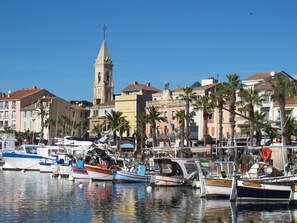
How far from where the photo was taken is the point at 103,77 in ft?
557

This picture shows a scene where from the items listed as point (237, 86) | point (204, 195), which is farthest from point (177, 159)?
point (237, 86)

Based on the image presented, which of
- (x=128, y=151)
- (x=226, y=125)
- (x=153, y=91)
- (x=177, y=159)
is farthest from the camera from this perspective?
(x=153, y=91)

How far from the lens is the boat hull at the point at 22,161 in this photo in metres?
90.7

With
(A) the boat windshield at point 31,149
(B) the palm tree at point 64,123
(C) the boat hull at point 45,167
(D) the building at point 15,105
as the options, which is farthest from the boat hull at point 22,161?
(D) the building at point 15,105

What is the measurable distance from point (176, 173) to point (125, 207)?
1814 centimetres

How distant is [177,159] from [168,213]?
745 inches

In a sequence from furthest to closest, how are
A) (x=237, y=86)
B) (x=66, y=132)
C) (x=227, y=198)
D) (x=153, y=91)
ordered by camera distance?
(x=66, y=132), (x=153, y=91), (x=237, y=86), (x=227, y=198)

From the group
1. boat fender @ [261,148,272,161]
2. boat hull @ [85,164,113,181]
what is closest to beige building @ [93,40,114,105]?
boat hull @ [85,164,113,181]

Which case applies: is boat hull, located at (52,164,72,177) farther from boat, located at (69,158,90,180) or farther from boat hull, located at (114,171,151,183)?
boat hull, located at (114,171,151,183)

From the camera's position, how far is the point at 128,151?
120125mm

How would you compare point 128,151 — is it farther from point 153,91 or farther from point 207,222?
point 207,222

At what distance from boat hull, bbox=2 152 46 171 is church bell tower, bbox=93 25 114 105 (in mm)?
73352

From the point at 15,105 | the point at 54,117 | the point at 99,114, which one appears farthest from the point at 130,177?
the point at 15,105

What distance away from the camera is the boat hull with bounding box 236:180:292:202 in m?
41.8
